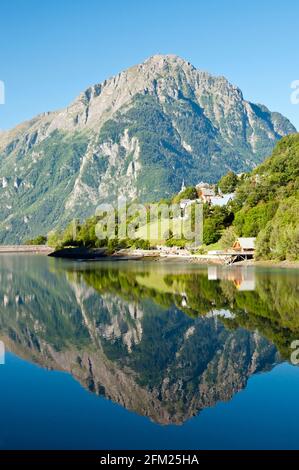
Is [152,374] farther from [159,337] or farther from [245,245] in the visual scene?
[245,245]

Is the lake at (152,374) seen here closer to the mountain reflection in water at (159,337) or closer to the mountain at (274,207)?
the mountain reflection in water at (159,337)

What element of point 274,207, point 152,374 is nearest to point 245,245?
point 274,207

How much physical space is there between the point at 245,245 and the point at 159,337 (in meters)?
81.9

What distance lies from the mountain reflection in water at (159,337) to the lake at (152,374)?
0.08 m

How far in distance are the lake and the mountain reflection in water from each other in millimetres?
77

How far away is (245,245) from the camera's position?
373ft

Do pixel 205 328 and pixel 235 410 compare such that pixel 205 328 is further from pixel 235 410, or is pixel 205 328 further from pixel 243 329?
pixel 235 410

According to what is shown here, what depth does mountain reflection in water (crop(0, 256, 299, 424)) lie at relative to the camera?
76.9 feet

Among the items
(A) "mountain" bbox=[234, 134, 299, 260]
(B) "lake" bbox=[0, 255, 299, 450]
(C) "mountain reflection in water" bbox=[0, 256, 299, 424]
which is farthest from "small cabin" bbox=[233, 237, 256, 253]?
(B) "lake" bbox=[0, 255, 299, 450]

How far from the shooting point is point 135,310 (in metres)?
45.2

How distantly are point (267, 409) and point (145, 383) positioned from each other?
581 cm

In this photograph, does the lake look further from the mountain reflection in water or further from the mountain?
the mountain

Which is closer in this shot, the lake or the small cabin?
the lake

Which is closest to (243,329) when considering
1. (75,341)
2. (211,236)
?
(75,341)
